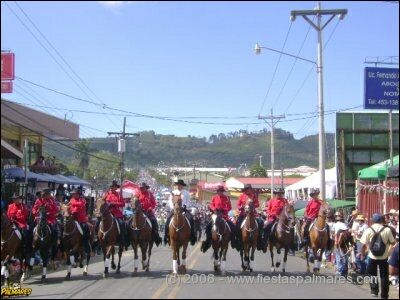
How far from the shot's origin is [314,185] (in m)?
42.8

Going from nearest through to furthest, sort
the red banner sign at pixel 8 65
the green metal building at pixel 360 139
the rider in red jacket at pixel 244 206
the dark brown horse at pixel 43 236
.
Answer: the dark brown horse at pixel 43 236, the rider in red jacket at pixel 244 206, the red banner sign at pixel 8 65, the green metal building at pixel 360 139

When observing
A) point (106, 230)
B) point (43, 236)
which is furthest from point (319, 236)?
point (43, 236)

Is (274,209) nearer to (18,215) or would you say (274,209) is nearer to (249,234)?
(249,234)

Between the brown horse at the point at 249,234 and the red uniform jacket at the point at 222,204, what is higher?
the red uniform jacket at the point at 222,204

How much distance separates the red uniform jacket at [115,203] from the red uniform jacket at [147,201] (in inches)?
26.5

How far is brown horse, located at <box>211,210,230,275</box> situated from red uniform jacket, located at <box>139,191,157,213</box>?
2.26m

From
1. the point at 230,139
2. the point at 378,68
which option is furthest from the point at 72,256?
the point at 230,139

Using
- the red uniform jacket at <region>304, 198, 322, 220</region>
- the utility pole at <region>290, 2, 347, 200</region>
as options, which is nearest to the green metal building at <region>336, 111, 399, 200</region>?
the utility pole at <region>290, 2, 347, 200</region>

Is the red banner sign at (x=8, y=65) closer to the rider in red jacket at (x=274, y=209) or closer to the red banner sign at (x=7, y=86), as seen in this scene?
the red banner sign at (x=7, y=86)

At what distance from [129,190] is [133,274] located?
28.0 m

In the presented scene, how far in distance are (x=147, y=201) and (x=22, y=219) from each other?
396cm

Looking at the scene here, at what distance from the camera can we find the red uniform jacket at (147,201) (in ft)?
63.8

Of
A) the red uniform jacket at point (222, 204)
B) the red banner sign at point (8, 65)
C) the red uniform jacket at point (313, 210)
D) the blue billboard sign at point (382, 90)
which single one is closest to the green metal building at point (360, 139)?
the red uniform jacket at point (313, 210)

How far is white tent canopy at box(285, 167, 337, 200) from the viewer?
124ft
